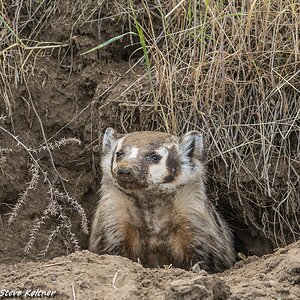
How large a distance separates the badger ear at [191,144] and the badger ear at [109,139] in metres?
0.37

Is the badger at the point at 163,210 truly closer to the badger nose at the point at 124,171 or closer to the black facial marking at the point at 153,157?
the black facial marking at the point at 153,157

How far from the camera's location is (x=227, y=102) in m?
4.79

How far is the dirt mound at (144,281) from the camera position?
10.3ft

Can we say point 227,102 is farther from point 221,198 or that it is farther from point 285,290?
point 285,290

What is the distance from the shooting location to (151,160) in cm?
439

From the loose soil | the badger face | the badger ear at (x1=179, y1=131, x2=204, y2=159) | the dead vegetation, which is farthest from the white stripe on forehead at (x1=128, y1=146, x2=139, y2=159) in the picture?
the loose soil

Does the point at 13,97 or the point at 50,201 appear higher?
the point at 13,97

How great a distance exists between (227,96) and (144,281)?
1578 mm

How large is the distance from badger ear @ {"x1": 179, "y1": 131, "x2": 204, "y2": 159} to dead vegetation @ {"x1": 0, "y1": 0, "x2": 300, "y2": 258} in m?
0.20

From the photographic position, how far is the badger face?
4.26m

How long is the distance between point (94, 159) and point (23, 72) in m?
0.66

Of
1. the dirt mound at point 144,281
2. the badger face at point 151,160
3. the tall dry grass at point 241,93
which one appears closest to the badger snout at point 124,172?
the badger face at point 151,160

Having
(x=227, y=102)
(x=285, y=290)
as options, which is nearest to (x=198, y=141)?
(x=227, y=102)

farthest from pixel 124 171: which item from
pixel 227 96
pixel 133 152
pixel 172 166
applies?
pixel 227 96
